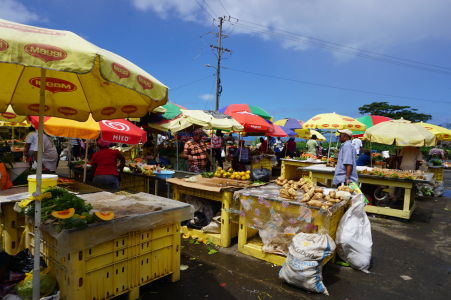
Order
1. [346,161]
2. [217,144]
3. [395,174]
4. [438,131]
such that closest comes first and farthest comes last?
1. [346,161]
2. [395,174]
3. [438,131]
4. [217,144]

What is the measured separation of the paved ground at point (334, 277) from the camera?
355 cm

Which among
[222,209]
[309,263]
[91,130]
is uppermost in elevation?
[91,130]

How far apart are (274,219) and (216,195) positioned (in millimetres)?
1171

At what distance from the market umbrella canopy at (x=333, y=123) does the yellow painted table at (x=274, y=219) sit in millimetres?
5875

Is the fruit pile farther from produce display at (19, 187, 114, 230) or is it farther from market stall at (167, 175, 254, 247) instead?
produce display at (19, 187, 114, 230)

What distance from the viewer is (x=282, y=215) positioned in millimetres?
4312

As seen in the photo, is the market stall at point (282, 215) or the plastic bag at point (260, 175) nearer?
the market stall at point (282, 215)

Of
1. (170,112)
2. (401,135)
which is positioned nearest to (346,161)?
(401,135)

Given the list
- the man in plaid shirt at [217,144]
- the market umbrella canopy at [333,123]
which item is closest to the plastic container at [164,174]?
the market umbrella canopy at [333,123]

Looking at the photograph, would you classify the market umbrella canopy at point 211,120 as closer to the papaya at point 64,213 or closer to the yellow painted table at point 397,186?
the yellow painted table at point 397,186

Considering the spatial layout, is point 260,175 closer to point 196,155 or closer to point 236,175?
point 236,175

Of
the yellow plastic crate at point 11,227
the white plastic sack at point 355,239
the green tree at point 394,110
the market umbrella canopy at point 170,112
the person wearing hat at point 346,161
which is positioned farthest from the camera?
the green tree at point 394,110

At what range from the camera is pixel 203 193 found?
5.23 meters

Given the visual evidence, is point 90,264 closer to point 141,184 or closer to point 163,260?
point 163,260
